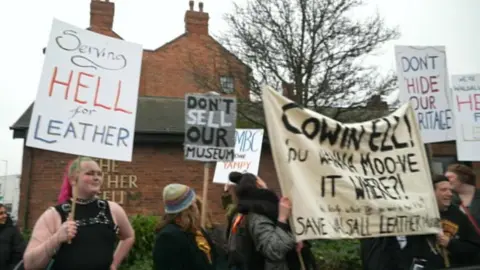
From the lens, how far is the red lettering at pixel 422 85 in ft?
22.2

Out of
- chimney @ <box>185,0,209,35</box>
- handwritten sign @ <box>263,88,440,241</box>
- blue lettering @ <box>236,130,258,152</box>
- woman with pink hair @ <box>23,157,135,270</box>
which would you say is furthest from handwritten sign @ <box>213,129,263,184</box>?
chimney @ <box>185,0,209,35</box>

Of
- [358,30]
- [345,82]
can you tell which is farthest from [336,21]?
[345,82]

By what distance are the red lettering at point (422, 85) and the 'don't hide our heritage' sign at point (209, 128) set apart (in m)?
2.39

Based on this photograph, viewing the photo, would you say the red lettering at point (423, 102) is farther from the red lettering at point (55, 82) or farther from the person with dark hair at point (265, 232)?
the red lettering at point (55, 82)

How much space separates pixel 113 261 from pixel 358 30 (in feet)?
40.6

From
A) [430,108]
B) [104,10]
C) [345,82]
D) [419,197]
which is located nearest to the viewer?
[419,197]

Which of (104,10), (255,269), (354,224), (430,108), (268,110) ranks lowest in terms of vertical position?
(255,269)

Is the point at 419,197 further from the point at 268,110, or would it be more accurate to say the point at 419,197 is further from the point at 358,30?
the point at 358,30

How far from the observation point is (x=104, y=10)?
2366 cm

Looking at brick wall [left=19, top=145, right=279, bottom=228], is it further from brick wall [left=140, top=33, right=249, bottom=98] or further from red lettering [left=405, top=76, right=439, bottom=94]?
brick wall [left=140, top=33, right=249, bottom=98]

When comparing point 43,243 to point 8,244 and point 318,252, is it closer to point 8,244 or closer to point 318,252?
point 8,244

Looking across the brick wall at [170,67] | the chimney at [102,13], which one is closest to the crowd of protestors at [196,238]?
the brick wall at [170,67]

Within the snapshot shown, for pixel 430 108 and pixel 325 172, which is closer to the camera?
pixel 325 172

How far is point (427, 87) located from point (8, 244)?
539 centimetres
